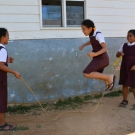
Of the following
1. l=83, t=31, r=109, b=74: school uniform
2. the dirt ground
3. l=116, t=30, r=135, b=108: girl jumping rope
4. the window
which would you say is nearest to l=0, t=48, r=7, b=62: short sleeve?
the dirt ground

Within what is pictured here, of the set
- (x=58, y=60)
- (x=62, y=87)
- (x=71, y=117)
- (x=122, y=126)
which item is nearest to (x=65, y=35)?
(x=58, y=60)

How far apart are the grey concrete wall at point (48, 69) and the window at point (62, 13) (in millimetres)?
447

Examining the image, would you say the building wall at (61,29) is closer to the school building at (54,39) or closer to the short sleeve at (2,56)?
the school building at (54,39)

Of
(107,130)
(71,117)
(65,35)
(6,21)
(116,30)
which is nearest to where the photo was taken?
(107,130)

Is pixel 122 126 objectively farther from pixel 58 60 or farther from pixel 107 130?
pixel 58 60

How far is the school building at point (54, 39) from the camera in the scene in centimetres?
633

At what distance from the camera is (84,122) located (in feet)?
17.5

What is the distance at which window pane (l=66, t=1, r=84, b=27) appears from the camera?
696 centimetres

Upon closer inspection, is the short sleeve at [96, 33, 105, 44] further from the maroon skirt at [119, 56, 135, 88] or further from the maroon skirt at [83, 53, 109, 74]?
the maroon skirt at [119, 56, 135, 88]

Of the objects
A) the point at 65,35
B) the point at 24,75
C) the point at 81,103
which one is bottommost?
the point at 81,103

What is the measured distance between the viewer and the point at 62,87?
7.00m

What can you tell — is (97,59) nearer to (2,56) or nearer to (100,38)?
(100,38)

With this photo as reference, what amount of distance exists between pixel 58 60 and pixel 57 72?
30 centimetres

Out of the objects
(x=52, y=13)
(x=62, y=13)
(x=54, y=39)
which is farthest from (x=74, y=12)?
(x=54, y=39)
